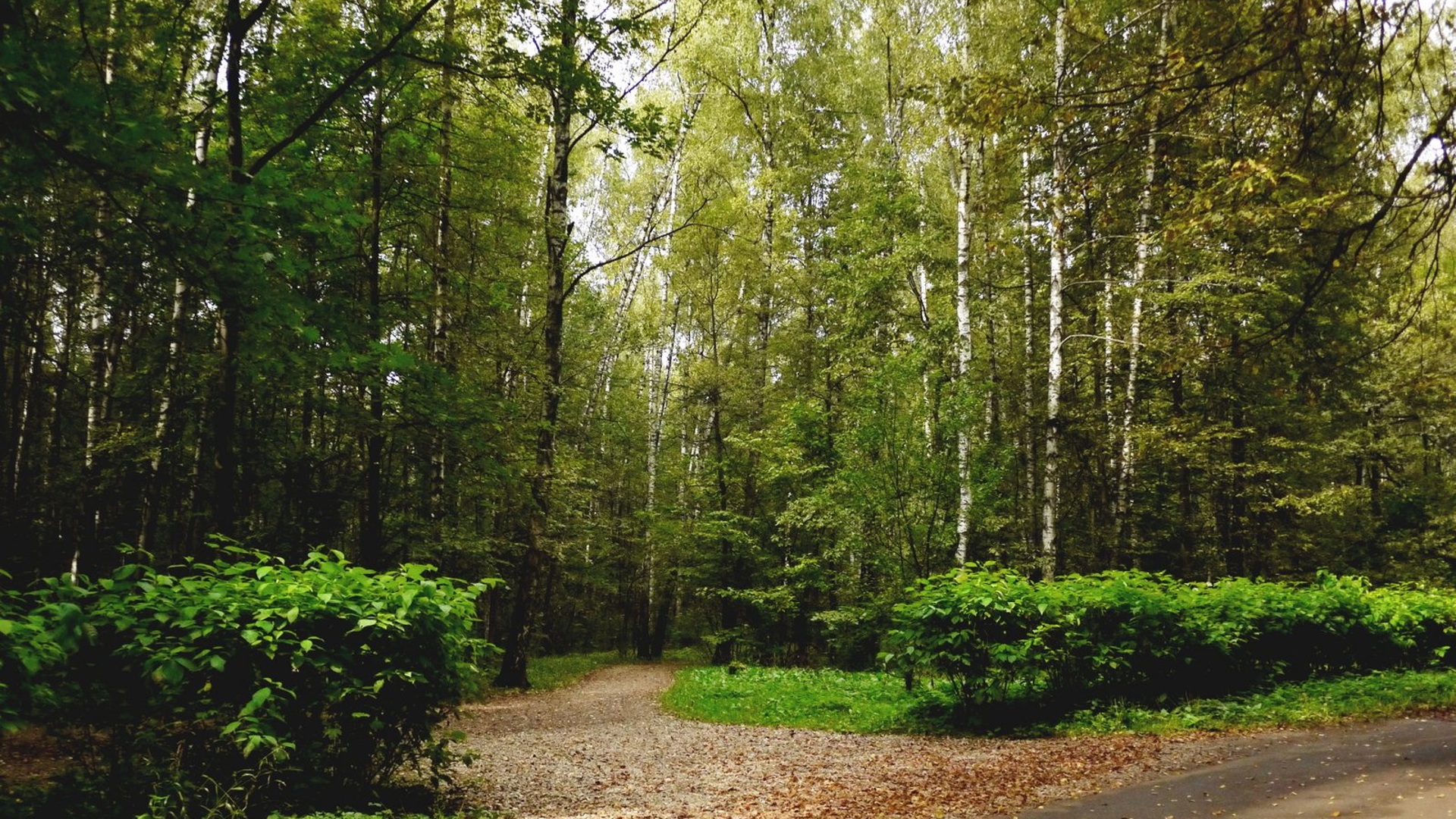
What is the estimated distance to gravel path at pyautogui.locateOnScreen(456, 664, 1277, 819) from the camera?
18.8 feet

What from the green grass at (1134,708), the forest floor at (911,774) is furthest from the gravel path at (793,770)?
the green grass at (1134,708)

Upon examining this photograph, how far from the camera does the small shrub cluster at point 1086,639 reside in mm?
8516

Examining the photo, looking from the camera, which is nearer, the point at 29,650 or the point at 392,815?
the point at 29,650

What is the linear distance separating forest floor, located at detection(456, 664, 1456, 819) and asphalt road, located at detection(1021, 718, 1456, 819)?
0.02m

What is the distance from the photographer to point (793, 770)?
725 centimetres

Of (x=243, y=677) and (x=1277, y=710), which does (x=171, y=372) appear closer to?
(x=243, y=677)

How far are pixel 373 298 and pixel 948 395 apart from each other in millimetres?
9823

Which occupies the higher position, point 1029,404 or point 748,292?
point 748,292

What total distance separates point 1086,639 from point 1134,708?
3.52ft

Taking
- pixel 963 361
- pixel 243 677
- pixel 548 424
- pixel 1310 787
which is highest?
pixel 963 361

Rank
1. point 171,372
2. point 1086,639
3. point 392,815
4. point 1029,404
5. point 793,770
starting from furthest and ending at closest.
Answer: point 1029,404, point 171,372, point 1086,639, point 793,770, point 392,815

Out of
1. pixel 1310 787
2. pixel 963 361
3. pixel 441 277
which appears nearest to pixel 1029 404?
pixel 963 361

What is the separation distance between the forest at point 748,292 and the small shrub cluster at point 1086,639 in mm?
2665

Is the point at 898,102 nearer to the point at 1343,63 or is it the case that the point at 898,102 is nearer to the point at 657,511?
the point at 657,511
